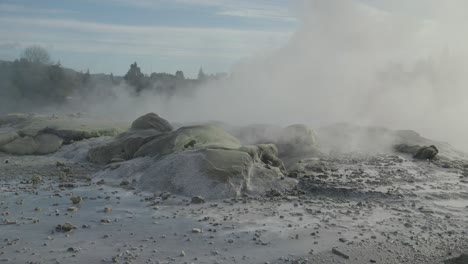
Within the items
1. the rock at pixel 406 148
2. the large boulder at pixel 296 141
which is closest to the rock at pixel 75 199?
the large boulder at pixel 296 141

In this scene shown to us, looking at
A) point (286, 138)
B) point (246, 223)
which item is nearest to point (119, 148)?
point (286, 138)

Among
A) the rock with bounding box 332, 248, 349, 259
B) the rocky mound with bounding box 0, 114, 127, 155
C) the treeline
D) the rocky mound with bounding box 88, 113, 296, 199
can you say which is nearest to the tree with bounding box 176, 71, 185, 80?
the treeline

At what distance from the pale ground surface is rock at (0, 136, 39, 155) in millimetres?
→ 4273

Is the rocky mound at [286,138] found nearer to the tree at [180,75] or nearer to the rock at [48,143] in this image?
the rock at [48,143]

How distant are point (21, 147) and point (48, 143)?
3.05 ft

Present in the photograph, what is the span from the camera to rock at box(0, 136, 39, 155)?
17141 mm

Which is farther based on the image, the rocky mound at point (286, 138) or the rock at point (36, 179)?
the rocky mound at point (286, 138)

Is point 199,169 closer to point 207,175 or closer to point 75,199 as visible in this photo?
point 207,175

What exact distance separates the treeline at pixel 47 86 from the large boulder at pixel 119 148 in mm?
24194

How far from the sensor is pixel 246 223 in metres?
9.07

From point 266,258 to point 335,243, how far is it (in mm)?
1304

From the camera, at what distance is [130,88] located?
161 feet

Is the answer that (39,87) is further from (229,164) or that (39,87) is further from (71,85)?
(229,164)

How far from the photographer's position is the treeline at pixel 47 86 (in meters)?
43.8
